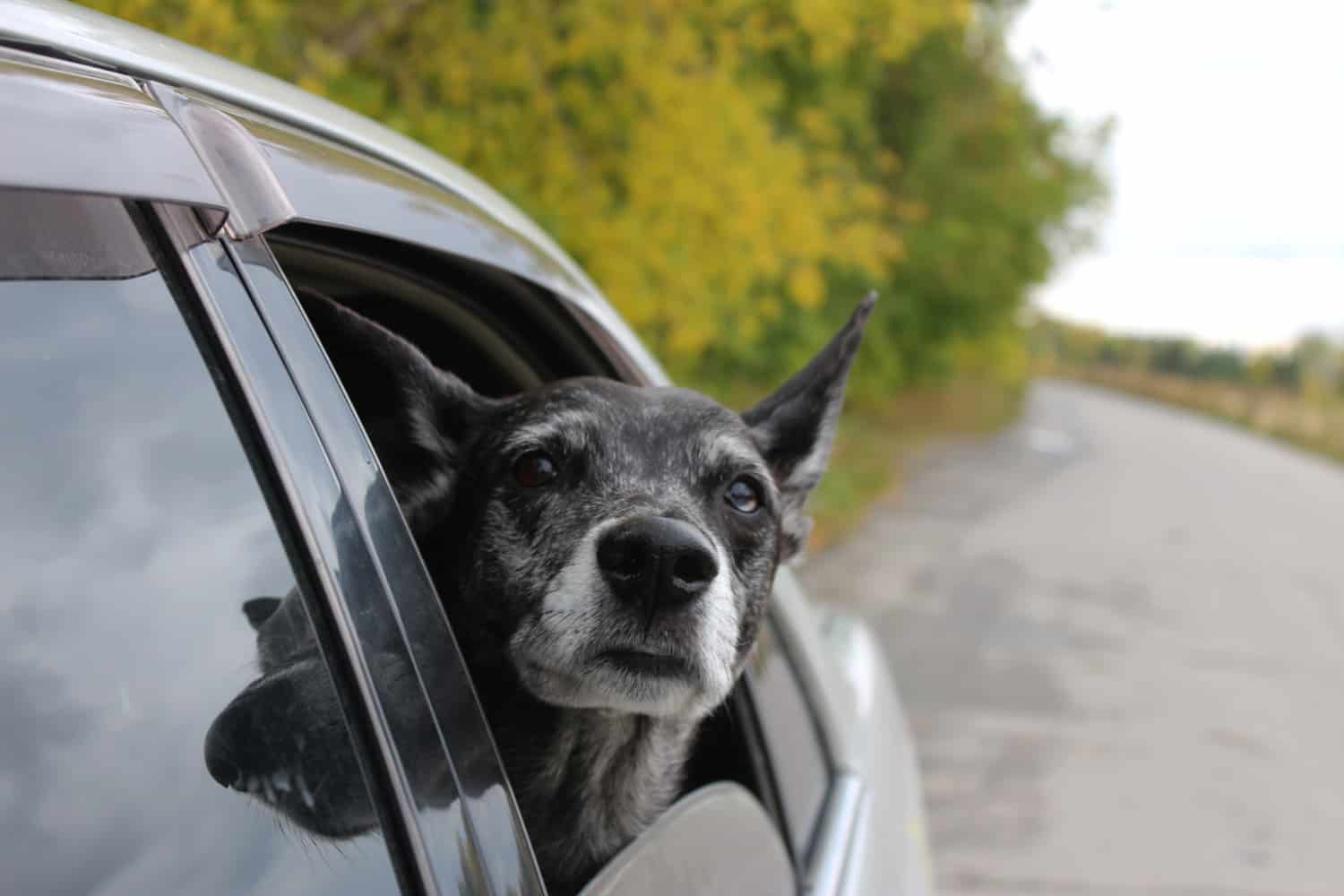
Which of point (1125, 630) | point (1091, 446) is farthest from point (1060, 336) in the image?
point (1125, 630)

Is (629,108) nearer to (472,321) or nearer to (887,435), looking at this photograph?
(472,321)

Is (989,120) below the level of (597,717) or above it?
above

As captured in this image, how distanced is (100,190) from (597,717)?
1233 mm

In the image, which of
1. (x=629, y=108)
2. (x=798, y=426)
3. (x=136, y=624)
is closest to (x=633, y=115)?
(x=629, y=108)

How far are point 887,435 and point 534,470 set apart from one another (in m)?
24.1

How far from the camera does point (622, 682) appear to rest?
1806 millimetres

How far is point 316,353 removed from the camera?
4.21ft

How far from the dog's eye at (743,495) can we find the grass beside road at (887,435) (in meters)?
5.40

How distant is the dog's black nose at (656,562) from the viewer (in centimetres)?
172

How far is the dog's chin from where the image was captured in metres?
1.79

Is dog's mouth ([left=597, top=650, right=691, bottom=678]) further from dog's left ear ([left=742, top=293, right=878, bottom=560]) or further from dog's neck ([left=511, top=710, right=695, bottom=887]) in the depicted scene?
dog's left ear ([left=742, top=293, right=878, bottom=560])

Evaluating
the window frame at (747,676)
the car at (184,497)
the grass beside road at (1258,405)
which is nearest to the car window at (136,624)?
the car at (184,497)

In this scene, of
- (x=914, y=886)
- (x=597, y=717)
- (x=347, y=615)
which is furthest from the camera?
(x=914, y=886)

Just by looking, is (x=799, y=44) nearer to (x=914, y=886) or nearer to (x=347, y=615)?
(x=914, y=886)
